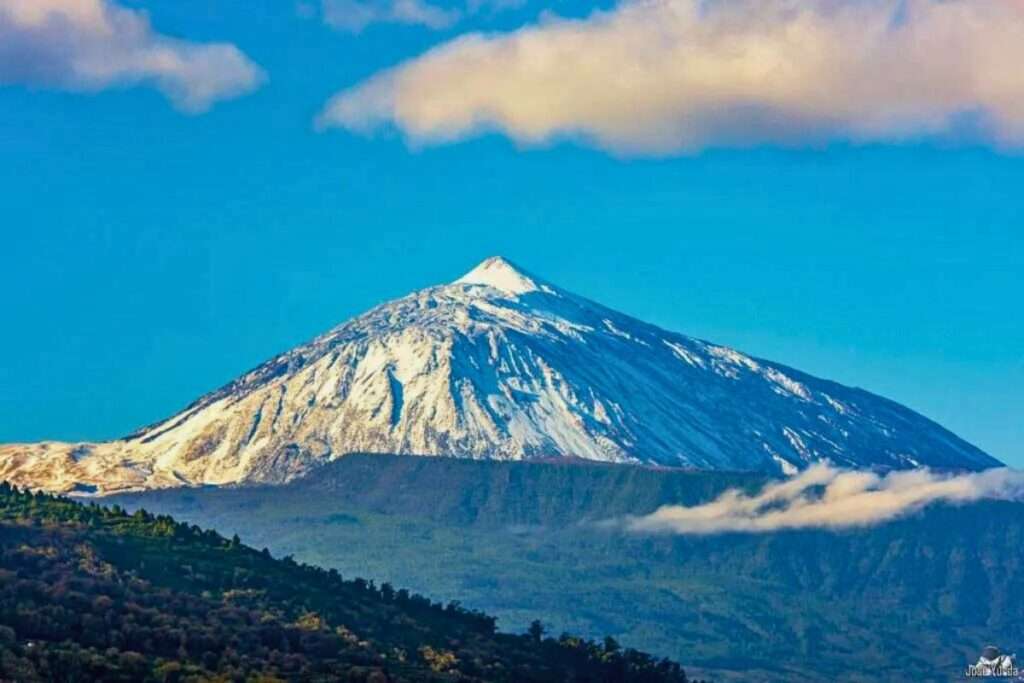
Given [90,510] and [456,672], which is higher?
[90,510]

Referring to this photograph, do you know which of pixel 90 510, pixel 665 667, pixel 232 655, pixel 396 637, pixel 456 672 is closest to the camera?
pixel 232 655

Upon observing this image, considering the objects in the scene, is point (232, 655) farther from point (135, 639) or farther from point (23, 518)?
point (23, 518)

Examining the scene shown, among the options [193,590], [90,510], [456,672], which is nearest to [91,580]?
[193,590]

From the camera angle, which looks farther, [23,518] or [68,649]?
[23,518]

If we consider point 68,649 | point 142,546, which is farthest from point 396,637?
point 68,649

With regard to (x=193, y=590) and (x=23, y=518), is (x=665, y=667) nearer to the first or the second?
(x=193, y=590)

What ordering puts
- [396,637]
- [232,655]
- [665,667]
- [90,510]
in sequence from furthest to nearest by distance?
[90,510] < [665,667] < [396,637] < [232,655]
